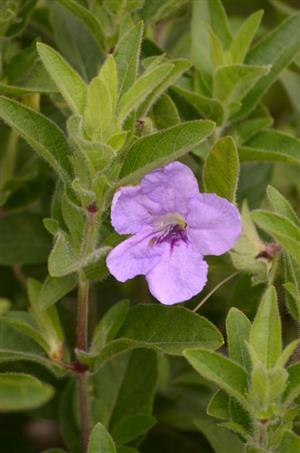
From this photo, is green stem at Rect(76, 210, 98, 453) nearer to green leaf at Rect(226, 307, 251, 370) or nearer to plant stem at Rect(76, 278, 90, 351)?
plant stem at Rect(76, 278, 90, 351)

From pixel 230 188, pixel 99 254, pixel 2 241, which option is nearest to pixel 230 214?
pixel 230 188

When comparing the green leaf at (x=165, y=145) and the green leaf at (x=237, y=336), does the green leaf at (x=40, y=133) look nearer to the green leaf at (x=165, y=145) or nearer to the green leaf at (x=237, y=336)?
the green leaf at (x=165, y=145)

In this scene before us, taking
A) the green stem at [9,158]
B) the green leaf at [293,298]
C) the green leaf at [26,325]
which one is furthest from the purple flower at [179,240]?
the green stem at [9,158]

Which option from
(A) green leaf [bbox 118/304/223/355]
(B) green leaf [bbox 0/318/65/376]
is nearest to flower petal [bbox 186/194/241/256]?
(A) green leaf [bbox 118/304/223/355]

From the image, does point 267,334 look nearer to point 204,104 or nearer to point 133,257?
point 133,257

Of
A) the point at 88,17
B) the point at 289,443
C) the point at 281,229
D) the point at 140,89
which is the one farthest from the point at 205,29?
the point at 289,443

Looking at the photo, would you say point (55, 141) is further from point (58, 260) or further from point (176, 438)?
point (176, 438)
